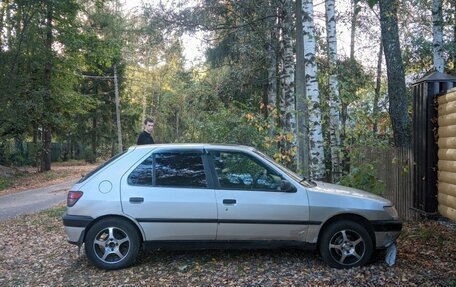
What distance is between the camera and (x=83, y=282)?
5547mm

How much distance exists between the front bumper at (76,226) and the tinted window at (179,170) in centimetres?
104

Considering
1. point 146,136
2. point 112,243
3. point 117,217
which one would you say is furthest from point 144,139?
point 112,243

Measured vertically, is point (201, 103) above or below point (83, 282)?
above

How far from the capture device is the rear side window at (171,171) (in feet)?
19.6

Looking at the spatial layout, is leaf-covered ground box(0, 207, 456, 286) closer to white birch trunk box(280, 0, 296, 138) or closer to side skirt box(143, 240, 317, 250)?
side skirt box(143, 240, 317, 250)

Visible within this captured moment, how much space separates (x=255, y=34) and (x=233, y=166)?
1029 centimetres

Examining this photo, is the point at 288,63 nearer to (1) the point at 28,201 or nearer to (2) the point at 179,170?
(2) the point at 179,170

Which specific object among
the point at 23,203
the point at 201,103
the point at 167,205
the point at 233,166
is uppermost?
the point at 201,103

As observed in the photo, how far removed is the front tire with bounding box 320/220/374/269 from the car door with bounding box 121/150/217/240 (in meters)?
1.49

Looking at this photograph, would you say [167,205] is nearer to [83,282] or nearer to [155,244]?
[155,244]

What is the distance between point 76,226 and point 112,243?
52 cm

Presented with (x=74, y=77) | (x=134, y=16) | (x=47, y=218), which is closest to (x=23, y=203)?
(x=47, y=218)

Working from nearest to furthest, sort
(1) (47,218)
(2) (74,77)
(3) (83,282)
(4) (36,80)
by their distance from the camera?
(3) (83,282)
(1) (47,218)
(4) (36,80)
(2) (74,77)

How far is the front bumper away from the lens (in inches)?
229
